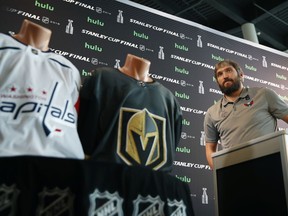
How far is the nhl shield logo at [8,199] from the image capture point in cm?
95

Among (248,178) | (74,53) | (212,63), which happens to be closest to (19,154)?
(248,178)

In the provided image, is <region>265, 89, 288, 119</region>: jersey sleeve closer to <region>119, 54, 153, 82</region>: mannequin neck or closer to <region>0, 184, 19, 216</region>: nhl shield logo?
<region>119, 54, 153, 82</region>: mannequin neck

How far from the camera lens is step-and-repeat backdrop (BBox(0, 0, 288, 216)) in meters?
3.04

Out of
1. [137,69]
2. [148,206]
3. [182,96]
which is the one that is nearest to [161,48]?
[182,96]

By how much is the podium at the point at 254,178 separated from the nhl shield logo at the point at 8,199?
111cm

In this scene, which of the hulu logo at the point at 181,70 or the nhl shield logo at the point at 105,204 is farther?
the hulu logo at the point at 181,70

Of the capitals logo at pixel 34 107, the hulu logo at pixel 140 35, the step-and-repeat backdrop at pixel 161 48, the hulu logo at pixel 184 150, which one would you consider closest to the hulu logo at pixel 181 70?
the step-and-repeat backdrop at pixel 161 48

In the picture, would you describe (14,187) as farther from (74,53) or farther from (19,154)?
(74,53)

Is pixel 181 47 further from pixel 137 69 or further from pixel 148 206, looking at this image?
pixel 148 206

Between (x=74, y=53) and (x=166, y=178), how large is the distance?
207 cm

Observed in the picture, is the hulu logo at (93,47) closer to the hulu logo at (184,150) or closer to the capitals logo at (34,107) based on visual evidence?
the hulu logo at (184,150)

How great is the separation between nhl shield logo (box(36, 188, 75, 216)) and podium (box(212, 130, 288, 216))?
97cm

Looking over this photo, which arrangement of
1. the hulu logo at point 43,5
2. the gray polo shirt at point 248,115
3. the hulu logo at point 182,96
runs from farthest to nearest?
the hulu logo at point 182,96
the hulu logo at point 43,5
the gray polo shirt at point 248,115

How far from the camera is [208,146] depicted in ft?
8.38
